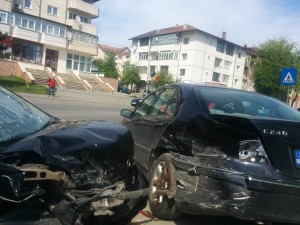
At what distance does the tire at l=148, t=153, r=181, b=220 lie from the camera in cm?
382

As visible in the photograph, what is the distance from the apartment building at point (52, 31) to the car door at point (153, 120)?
126 ft

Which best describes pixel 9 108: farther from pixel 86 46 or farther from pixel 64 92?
pixel 86 46

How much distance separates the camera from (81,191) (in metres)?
2.78

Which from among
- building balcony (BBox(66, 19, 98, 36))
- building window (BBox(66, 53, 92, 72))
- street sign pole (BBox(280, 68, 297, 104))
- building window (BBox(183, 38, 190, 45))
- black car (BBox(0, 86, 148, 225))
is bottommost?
black car (BBox(0, 86, 148, 225))

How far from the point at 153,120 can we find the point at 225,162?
5.40 feet

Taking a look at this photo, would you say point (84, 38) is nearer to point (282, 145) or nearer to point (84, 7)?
point (84, 7)

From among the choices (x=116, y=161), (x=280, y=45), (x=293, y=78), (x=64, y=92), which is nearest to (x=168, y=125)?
(x=116, y=161)

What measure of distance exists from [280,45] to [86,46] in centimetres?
2980

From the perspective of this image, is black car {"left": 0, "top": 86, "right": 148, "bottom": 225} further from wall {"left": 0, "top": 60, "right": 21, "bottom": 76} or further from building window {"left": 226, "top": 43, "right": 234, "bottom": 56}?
building window {"left": 226, "top": 43, "right": 234, "bottom": 56}

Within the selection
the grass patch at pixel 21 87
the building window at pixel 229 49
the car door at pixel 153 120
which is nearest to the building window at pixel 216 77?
the building window at pixel 229 49

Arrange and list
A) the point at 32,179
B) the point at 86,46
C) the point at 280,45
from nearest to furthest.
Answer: the point at 32,179
the point at 86,46
the point at 280,45

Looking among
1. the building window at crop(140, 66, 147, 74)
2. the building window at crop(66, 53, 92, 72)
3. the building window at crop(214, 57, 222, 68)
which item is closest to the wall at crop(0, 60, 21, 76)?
the building window at crop(66, 53, 92, 72)

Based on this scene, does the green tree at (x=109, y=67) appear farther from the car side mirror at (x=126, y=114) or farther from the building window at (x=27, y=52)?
the car side mirror at (x=126, y=114)

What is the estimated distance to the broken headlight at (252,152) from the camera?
3.26 meters
